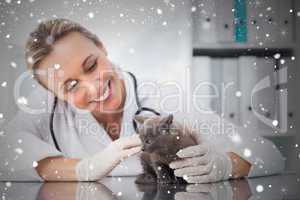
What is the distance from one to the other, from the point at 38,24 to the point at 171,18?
1.82 ft

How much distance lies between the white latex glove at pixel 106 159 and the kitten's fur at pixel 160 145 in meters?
0.06

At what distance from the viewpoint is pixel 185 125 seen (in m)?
2.11

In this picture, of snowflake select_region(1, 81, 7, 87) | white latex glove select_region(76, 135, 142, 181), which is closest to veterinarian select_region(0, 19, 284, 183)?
white latex glove select_region(76, 135, 142, 181)

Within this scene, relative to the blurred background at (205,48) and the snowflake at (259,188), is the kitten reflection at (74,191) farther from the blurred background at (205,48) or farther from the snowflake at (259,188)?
the snowflake at (259,188)

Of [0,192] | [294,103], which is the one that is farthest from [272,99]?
[0,192]

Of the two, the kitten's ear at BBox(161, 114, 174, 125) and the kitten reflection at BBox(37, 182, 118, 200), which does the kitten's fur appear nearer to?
the kitten's ear at BBox(161, 114, 174, 125)

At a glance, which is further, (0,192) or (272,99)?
(272,99)

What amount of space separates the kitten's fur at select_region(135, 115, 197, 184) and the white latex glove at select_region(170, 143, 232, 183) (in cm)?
2

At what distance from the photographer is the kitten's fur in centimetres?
203

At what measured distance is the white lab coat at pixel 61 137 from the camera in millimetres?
2100

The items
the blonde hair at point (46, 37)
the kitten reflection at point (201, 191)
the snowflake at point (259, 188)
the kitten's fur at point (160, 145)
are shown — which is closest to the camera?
the kitten reflection at point (201, 191)

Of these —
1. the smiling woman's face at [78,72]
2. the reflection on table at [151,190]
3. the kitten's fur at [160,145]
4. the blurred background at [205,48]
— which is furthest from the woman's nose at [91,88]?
the reflection on table at [151,190]

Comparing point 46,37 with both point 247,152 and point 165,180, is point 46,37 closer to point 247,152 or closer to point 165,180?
point 165,180

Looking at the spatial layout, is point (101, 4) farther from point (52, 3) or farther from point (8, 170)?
point (8, 170)
